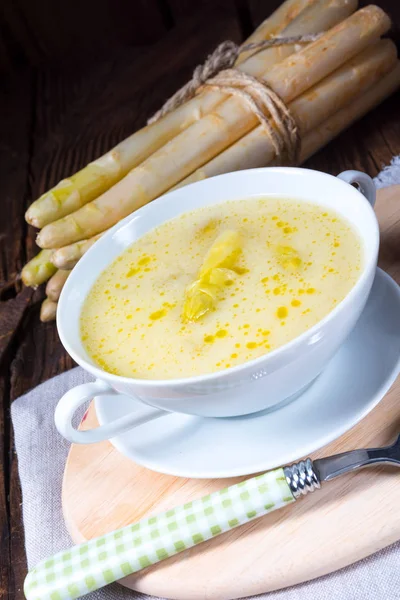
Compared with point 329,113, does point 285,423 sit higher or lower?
higher

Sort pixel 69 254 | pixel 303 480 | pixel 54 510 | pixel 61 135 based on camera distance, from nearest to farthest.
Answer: pixel 303 480, pixel 54 510, pixel 69 254, pixel 61 135

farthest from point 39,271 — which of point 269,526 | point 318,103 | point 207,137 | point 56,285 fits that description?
point 269,526

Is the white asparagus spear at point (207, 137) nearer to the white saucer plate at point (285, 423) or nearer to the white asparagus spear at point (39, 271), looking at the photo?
the white asparagus spear at point (39, 271)

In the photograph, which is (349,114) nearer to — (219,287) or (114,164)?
(114,164)

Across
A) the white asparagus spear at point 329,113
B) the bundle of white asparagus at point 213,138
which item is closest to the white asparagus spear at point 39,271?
the bundle of white asparagus at point 213,138

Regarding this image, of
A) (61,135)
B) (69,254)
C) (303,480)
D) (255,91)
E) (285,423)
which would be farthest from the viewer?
(61,135)

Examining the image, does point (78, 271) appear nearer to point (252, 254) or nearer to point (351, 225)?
point (252, 254)

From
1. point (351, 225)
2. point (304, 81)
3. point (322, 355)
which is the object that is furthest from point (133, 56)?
point (322, 355)

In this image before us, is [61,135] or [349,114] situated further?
[61,135]
